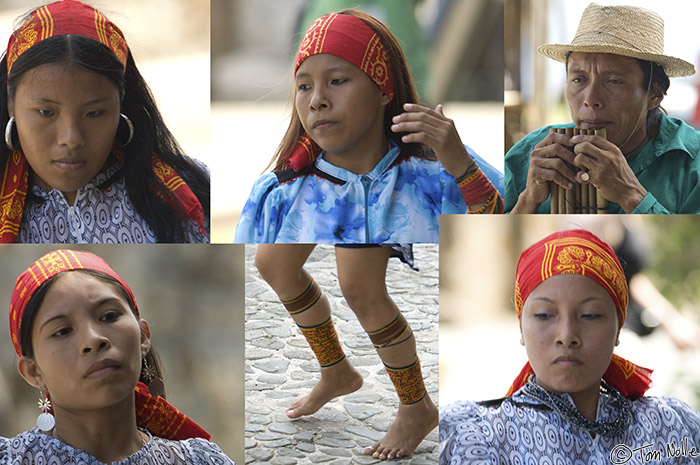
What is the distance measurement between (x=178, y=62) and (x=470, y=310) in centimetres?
155

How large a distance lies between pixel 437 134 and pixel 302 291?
→ 2.74ft

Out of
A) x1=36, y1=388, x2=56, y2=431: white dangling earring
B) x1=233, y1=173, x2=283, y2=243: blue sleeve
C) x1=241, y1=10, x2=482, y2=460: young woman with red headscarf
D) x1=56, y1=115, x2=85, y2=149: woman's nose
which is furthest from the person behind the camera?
x1=233, y1=173, x2=283, y2=243: blue sleeve

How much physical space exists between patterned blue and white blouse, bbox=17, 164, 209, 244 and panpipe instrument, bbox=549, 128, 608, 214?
1.71m

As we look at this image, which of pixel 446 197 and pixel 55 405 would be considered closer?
pixel 55 405

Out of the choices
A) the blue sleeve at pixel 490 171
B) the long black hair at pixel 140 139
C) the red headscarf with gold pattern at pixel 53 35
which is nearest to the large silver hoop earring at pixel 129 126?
the long black hair at pixel 140 139

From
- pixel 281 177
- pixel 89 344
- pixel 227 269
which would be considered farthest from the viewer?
pixel 281 177

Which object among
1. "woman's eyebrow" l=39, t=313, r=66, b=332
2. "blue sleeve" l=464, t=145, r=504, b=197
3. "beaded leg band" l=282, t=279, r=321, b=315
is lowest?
"woman's eyebrow" l=39, t=313, r=66, b=332

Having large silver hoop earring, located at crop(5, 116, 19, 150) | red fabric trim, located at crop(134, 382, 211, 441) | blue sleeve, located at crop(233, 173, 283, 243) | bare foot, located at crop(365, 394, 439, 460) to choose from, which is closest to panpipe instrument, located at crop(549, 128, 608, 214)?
bare foot, located at crop(365, 394, 439, 460)

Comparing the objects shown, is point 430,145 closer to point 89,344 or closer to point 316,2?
point 316,2

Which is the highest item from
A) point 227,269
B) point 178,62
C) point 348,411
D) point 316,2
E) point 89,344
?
point 316,2

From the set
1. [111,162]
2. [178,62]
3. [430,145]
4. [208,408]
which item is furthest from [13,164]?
[430,145]

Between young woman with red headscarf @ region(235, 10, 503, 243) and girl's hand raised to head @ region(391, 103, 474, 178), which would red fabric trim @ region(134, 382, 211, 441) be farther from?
girl's hand raised to head @ region(391, 103, 474, 178)

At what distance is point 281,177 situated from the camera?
361cm

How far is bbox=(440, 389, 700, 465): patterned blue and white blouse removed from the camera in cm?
305
